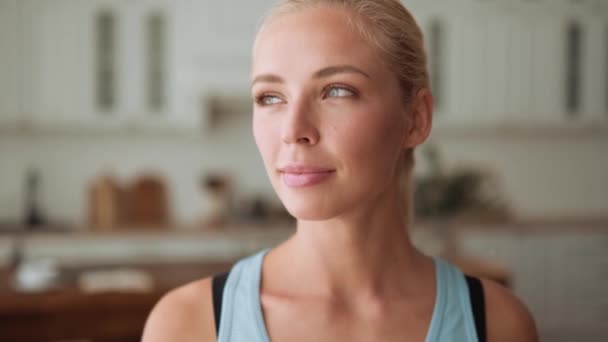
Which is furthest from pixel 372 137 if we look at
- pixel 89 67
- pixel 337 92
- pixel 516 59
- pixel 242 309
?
pixel 516 59

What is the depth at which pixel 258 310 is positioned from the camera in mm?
960

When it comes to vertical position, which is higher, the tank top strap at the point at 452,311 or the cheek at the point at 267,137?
the cheek at the point at 267,137

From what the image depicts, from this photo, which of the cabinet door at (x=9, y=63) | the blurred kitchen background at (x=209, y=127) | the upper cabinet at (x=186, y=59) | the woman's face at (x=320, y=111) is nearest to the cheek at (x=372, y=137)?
the woman's face at (x=320, y=111)

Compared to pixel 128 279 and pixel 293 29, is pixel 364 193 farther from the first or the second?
pixel 128 279

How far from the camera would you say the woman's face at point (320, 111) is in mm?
874

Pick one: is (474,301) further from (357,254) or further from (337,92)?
(337,92)

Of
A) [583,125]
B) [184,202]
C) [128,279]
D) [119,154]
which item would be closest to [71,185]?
[119,154]

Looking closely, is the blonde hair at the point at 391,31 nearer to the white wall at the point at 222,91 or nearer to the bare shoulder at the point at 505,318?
the bare shoulder at the point at 505,318

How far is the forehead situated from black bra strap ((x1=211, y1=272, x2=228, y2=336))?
32cm

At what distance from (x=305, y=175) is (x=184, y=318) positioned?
27 cm

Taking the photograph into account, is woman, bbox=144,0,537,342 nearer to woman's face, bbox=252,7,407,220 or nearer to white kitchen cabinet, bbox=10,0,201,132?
woman's face, bbox=252,7,407,220

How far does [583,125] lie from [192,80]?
298cm

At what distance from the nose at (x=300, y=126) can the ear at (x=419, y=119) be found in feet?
0.64

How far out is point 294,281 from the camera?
1024 millimetres
